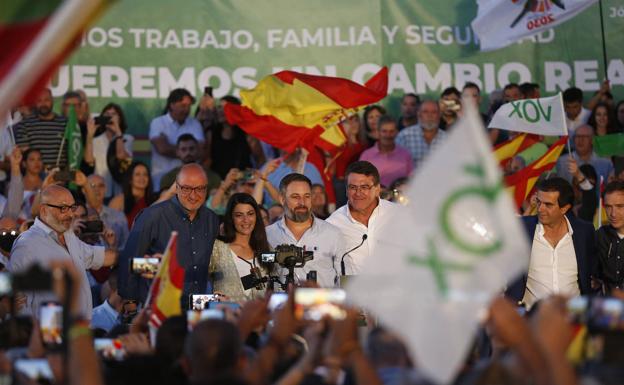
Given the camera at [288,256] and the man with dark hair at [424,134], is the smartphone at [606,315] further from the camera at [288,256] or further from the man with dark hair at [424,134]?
the man with dark hair at [424,134]

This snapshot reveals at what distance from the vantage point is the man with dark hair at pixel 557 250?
40.9ft

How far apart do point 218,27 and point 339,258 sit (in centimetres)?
542

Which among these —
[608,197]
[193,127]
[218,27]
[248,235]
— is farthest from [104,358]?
[218,27]

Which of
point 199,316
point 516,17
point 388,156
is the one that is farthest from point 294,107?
point 199,316

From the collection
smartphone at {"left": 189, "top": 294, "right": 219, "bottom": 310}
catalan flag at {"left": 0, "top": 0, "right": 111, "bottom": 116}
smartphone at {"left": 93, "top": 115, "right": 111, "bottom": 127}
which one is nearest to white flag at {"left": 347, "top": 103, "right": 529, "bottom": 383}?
catalan flag at {"left": 0, "top": 0, "right": 111, "bottom": 116}

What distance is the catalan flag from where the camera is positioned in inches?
308

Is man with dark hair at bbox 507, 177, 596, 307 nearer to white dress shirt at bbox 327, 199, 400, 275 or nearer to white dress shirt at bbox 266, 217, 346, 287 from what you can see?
white dress shirt at bbox 327, 199, 400, 275

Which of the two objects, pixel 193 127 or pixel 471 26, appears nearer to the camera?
pixel 193 127

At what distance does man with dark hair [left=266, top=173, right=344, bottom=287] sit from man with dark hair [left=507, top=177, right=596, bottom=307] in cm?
157

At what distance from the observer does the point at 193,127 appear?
16406 mm

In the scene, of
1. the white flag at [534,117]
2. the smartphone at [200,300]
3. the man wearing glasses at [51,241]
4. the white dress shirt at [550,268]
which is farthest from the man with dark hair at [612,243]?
the man wearing glasses at [51,241]

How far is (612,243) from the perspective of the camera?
12570 millimetres

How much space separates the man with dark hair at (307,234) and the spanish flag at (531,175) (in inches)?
116

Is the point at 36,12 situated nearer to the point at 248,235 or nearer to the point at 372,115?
the point at 248,235
